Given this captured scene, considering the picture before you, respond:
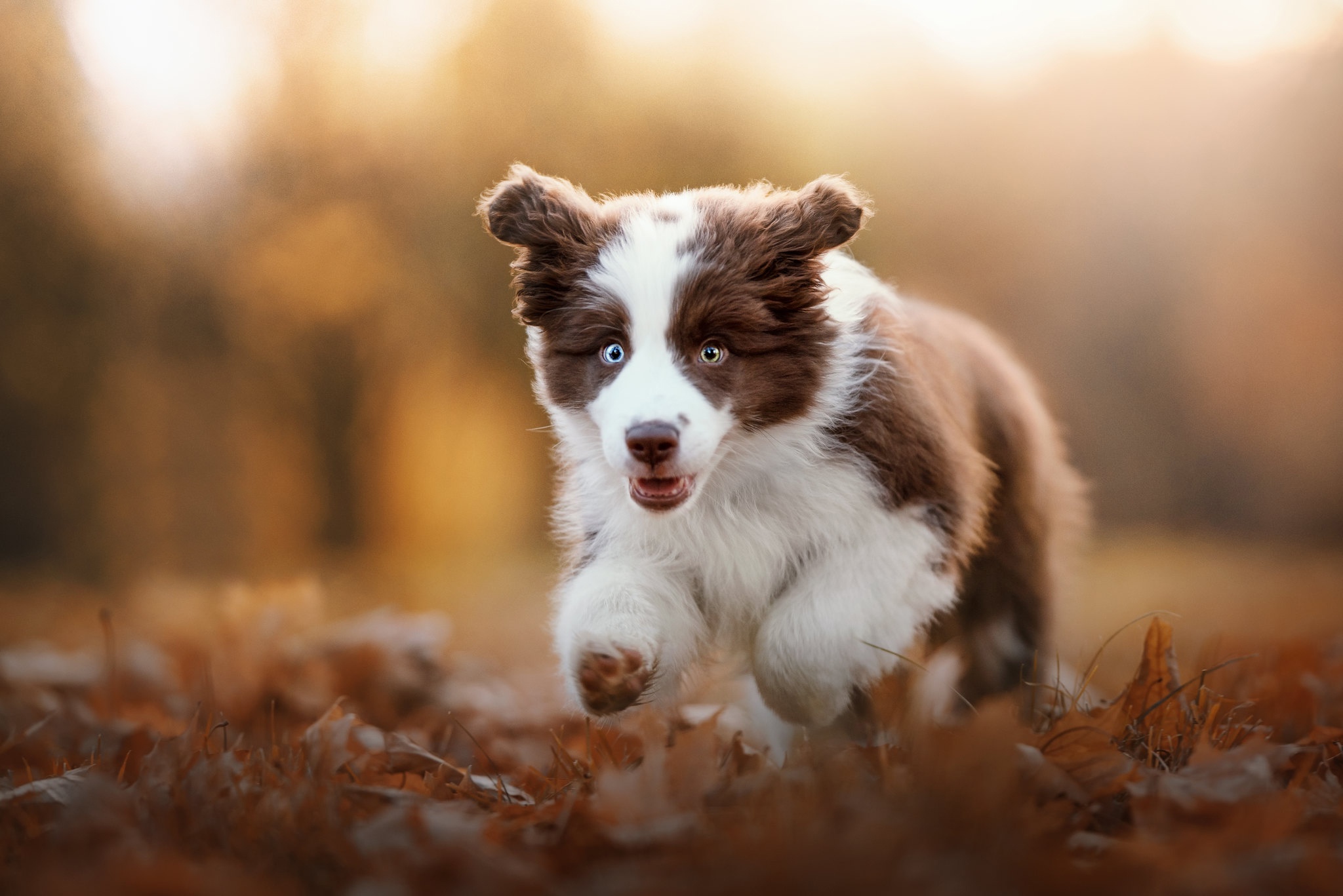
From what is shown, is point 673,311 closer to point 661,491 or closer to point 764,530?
point 661,491

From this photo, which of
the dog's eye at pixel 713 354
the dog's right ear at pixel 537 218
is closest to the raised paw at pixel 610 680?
the dog's eye at pixel 713 354

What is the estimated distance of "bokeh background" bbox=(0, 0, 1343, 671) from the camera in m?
9.34

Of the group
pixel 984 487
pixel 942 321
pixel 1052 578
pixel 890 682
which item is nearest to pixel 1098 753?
pixel 890 682

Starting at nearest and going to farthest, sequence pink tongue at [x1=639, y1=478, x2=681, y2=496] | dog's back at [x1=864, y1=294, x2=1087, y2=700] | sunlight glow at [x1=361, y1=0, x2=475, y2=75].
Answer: pink tongue at [x1=639, y1=478, x2=681, y2=496], dog's back at [x1=864, y1=294, x2=1087, y2=700], sunlight glow at [x1=361, y1=0, x2=475, y2=75]

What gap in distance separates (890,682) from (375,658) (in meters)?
2.47

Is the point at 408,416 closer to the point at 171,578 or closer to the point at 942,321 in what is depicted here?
→ the point at 171,578

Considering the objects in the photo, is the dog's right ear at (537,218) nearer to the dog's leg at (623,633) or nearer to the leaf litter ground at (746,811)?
the dog's leg at (623,633)

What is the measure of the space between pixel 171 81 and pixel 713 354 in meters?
6.66

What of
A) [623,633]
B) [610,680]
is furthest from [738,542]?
[610,680]

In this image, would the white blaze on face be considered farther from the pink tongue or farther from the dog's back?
the dog's back

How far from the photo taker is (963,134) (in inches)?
439

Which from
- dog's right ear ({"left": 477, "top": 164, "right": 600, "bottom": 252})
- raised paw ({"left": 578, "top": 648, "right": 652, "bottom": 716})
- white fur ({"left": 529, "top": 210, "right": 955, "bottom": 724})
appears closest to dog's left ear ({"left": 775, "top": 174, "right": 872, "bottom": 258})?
white fur ({"left": 529, "top": 210, "right": 955, "bottom": 724})

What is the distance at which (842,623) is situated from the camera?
3.25m

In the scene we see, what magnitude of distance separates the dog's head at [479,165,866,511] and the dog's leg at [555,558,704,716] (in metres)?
0.35
